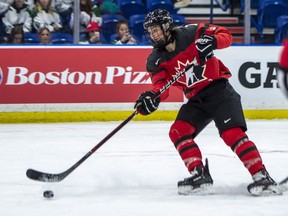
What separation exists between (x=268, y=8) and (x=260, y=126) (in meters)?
2.42

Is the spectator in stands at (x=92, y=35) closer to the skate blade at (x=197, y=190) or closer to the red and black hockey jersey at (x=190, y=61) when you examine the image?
the red and black hockey jersey at (x=190, y=61)

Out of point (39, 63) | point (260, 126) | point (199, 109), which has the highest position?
point (199, 109)

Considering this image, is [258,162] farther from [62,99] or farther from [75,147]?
[62,99]

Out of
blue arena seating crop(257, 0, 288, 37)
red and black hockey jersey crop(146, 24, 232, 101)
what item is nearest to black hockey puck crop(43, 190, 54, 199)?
red and black hockey jersey crop(146, 24, 232, 101)

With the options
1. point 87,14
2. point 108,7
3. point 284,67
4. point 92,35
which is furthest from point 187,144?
point 108,7

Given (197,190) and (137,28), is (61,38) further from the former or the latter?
(197,190)

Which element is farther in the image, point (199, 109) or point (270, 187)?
point (199, 109)

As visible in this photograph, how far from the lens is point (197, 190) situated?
157 inches

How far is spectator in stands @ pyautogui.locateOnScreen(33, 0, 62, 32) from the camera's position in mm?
7951

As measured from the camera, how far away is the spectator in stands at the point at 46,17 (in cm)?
795

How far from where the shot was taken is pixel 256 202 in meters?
3.69

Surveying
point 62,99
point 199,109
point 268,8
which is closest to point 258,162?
point 199,109

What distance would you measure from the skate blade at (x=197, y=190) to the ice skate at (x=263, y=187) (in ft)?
0.72

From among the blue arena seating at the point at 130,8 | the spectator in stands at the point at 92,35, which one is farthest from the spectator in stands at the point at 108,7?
the spectator in stands at the point at 92,35
